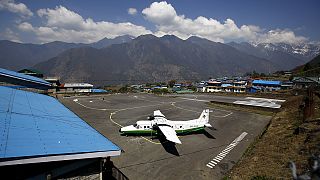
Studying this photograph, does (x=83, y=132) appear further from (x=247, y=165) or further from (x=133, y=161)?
(x=247, y=165)

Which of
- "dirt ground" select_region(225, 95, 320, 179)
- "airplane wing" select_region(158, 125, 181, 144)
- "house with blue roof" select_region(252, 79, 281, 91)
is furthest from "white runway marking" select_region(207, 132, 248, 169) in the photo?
"house with blue roof" select_region(252, 79, 281, 91)

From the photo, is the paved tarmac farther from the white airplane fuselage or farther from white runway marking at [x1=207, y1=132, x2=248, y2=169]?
the white airplane fuselage

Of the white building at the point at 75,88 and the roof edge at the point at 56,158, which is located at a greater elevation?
the roof edge at the point at 56,158

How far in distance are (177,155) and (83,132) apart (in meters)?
13.8

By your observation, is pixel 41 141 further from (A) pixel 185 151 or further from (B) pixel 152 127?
(B) pixel 152 127

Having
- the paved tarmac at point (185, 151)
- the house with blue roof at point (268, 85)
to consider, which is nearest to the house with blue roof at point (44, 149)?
the paved tarmac at point (185, 151)

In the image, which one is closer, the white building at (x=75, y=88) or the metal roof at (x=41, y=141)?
the metal roof at (x=41, y=141)

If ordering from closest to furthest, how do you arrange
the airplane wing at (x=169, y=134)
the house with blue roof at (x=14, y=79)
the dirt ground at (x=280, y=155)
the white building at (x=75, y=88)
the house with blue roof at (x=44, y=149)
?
the house with blue roof at (x=44, y=149) < the dirt ground at (x=280, y=155) < the airplane wing at (x=169, y=134) < the house with blue roof at (x=14, y=79) < the white building at (x=75, y=88)

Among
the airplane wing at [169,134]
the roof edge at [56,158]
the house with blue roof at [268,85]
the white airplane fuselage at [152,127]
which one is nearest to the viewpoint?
the roof edge at [56,158]

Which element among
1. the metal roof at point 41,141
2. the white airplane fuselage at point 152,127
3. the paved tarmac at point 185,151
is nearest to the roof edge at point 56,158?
the metal roof at point 41,141

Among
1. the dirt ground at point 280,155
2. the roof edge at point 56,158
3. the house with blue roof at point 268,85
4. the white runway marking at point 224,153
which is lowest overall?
the white runway marking at point 224,153

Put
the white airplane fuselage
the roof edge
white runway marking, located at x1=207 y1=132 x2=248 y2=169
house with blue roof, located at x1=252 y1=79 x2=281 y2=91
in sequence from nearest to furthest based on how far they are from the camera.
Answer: the roof edge < white runway marking, located at x1=207 y1=132 x2=248 y2=169 < the white airplane fuselage < house with blue roof, located at x1=252 y1=79 x2=281 y2=91

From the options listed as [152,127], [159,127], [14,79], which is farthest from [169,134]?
[14,79]

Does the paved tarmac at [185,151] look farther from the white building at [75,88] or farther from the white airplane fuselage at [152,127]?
the white building at [75,88]
